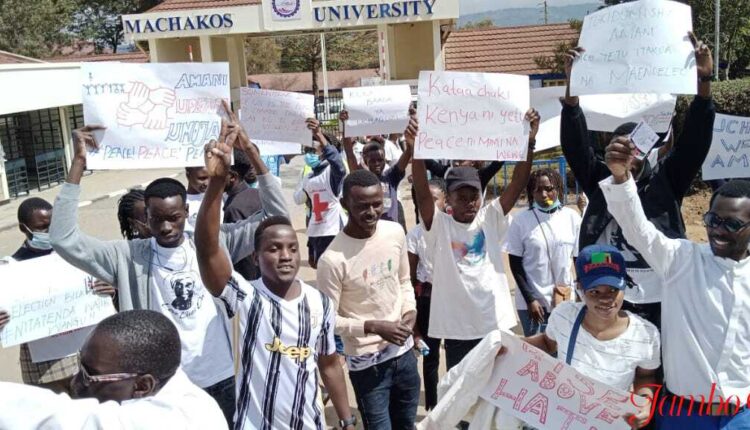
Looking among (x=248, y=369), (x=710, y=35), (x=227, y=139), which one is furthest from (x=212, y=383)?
(x=710, y=35)

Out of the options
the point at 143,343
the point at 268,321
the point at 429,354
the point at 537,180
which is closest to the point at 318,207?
the point at 429,354

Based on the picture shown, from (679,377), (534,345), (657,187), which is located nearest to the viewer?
(679,377)

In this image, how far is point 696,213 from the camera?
10.7 metres

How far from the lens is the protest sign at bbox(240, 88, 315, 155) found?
17.5 feet

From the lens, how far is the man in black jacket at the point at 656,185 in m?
3.36

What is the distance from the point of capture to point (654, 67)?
3504mm

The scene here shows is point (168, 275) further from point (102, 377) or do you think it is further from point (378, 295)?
point (102, 377)

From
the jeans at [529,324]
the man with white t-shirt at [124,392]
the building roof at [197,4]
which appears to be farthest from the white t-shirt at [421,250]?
the building roof at [197,4]

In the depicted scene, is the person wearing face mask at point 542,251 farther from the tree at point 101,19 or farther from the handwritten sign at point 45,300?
the tree at point 101,19

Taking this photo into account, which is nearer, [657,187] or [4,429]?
[4,429]

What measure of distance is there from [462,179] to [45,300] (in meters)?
2.39

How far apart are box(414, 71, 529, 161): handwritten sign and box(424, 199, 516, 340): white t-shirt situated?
0.38m

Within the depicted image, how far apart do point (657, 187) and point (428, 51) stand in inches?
832

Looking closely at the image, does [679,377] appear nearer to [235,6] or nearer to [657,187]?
[657,187]
